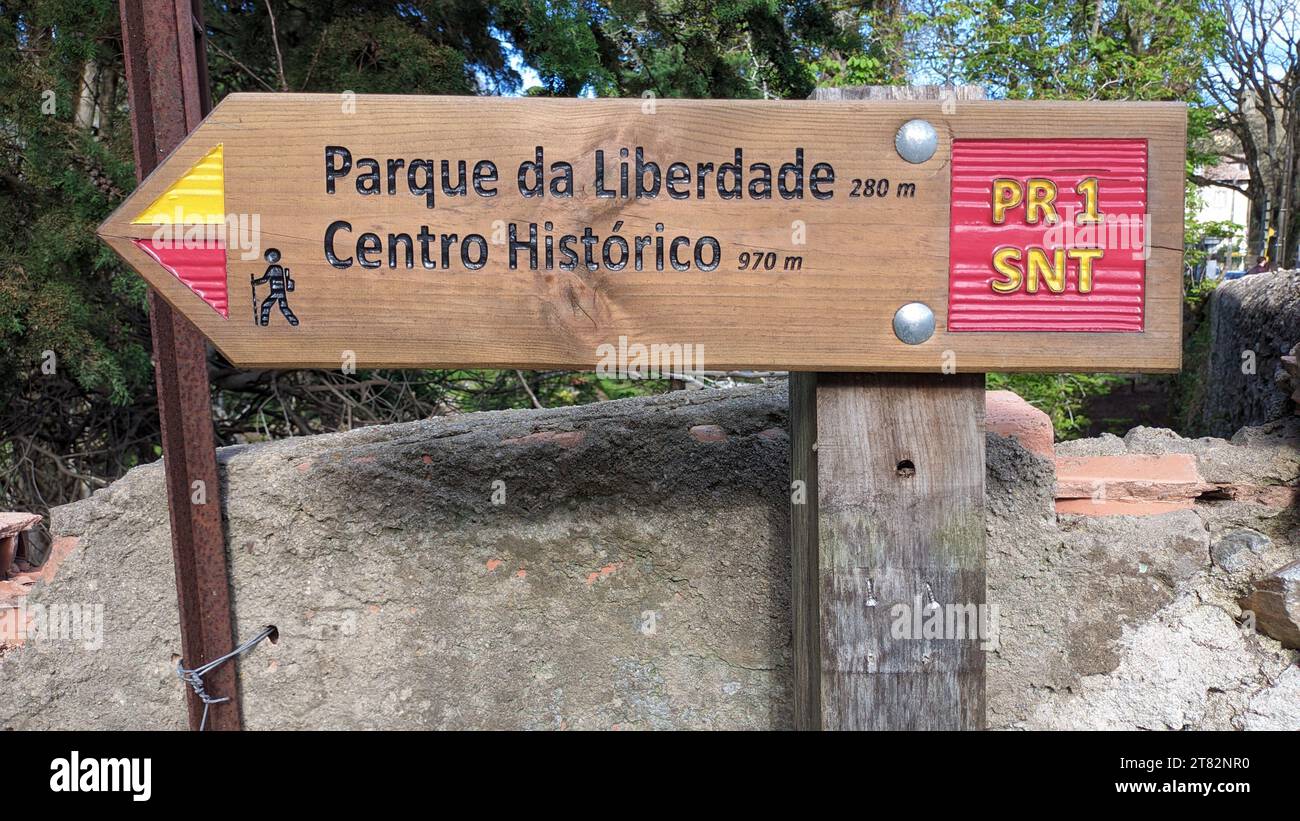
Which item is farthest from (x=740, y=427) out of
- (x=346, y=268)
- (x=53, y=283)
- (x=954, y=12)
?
(x=954, y=12)

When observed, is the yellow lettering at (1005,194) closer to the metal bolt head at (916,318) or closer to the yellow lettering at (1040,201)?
the yellow lettering at (1040,201)

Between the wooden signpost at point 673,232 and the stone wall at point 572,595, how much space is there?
2.23ft

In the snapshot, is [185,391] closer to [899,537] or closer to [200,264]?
[200,264]

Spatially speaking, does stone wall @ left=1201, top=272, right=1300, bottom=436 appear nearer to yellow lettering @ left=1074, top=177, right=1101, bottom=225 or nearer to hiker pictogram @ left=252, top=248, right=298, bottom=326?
yellow lettering @ left=1074, top=177, right=1101, bottom=225

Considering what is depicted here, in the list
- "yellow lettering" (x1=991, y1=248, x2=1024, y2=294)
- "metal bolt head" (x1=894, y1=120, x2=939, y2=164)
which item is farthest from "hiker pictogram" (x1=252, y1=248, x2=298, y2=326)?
"yellow lettering" (x1=991, y1=248, x2=1024, y2=294)

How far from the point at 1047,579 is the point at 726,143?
117 cm

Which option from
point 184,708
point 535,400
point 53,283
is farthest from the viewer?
point 535,400

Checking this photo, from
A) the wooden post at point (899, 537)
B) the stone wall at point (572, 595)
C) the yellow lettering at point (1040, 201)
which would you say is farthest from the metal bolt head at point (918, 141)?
the stone wall at point (572, 595)

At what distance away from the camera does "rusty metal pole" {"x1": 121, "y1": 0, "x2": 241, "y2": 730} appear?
5.12 feet

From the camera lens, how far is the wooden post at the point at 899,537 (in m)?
1.25

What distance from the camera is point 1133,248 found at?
1166 mm

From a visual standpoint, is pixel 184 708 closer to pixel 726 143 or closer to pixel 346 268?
pixel 346 268

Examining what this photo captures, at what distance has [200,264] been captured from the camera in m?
1.18

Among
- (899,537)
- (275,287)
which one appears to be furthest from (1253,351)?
(275,287)
